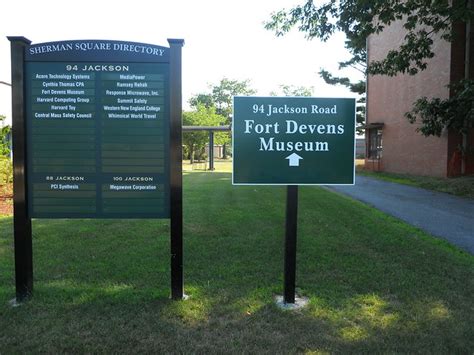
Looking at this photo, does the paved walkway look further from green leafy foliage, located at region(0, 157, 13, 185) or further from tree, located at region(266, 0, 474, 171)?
green leafy foliage, located at region(0, 157, 13, 185)

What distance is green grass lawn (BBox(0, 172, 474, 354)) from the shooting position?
11.8ft

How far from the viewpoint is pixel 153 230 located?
24.9 feet

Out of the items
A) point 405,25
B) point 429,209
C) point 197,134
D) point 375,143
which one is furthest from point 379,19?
point 197,134

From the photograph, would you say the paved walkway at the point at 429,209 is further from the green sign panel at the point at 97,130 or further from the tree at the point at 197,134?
the tree at the point at 197,134

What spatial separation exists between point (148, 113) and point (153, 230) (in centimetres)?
363

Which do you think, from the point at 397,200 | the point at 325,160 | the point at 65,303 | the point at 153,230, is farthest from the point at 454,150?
the point at 65,303

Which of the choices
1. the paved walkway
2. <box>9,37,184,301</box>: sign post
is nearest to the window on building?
the paved walkway

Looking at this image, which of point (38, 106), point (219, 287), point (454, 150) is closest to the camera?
point (38, 106)

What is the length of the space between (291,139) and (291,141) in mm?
18

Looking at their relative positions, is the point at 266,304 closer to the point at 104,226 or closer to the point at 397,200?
the point at 104,226

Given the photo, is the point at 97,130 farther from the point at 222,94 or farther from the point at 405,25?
the point at 222,94

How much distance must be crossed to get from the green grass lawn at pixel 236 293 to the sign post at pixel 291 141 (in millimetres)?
632

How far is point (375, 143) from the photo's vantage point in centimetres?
3005

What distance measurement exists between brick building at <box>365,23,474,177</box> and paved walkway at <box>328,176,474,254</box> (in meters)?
4.10
